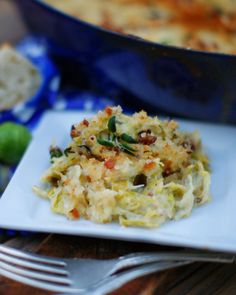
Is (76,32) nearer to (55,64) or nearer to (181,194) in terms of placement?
(55,64)

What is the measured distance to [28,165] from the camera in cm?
180

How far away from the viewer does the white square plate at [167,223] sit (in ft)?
4.63

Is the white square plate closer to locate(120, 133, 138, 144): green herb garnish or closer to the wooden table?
the wooden table

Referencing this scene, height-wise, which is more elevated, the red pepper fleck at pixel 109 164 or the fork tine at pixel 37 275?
the red pepper fleck at pixel 109 164

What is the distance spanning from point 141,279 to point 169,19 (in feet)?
5.24

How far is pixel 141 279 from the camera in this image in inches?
58.2

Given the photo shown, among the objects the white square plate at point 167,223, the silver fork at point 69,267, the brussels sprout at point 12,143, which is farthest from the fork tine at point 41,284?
the brussels sprout at point 12,143

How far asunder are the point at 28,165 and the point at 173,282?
679 mm

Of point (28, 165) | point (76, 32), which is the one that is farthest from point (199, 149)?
point (76, 32)

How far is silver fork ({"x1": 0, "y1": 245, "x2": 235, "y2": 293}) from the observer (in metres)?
1.41

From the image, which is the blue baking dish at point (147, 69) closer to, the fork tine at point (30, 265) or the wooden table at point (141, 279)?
the wooden table at point (141, 279)

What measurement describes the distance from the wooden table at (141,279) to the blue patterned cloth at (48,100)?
31.4 inches

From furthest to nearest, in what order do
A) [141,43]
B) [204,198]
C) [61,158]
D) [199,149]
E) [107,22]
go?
[107,22]
[141,43]
[199,149]
[61,158]
[204,198]

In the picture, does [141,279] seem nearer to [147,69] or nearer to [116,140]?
[116,140]
